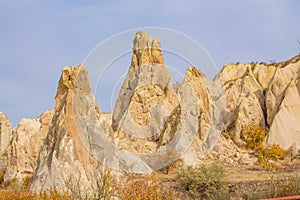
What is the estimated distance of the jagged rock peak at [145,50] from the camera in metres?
26.7

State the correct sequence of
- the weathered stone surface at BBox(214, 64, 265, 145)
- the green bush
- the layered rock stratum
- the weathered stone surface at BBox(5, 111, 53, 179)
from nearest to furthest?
the layered rock stratum < the green bush < the weathered stone surface at BBox(5, 111, 53, 179) < the weathered stone surface at BBox(214, 64, 265, 145)

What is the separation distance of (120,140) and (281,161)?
6.98 metres

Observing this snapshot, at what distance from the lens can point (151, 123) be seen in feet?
81.1

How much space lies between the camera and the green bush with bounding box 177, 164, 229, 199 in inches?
564

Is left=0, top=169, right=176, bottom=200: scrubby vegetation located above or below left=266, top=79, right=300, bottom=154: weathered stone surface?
below

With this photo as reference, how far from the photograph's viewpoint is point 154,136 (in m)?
23.9

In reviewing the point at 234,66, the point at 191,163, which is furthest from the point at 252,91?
the point at 191,163

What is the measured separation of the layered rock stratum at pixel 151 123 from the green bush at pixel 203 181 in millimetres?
1996

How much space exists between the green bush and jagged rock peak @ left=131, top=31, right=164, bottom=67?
1174 centimetres

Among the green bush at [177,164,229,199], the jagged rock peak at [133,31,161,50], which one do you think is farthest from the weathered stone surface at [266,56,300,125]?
the green bush at [177,164,229,199]

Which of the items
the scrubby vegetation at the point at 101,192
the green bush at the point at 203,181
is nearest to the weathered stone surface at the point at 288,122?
the green bush at the point at 203,181

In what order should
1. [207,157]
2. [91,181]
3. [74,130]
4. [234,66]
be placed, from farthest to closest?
1. [234,66]
2. [207,157]
3. [74,130]
4. [91,181]

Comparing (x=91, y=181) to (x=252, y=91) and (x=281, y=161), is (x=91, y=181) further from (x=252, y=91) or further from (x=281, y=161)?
(x=252, y=91)

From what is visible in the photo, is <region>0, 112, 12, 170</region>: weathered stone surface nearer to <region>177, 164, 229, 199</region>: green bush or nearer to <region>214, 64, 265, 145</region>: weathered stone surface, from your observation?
<region>214, 64, 265, 145</region>: weathered stone surface
